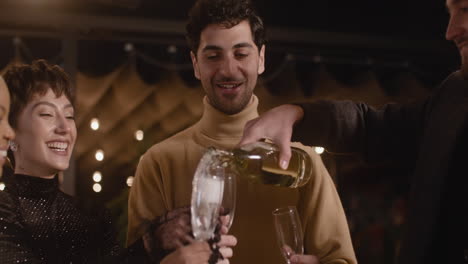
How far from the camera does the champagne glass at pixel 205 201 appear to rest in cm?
121

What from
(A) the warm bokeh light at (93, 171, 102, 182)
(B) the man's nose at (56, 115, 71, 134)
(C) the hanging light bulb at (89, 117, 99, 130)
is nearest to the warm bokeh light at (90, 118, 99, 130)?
(C) the hanging light bulb at (89, 117, 99, 130)

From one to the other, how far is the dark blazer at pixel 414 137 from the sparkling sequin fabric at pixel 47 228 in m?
0.52

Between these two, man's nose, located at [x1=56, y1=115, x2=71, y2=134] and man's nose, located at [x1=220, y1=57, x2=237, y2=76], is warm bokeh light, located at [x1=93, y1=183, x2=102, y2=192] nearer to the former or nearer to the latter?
man's nose, located at [x1=56, y1=115, x2=71, y2=134]

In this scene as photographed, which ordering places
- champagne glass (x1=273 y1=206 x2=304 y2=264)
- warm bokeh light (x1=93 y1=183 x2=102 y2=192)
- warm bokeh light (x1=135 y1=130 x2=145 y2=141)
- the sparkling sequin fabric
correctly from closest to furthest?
1. the sparkling sequin fabric
2. champagne glass (x1=273 y1=206 x2=304 y2=264)
3. warm bokeh light (x1=93 y1=183 x2=102 y2=192)
4. warm bokeh light (x1=135 y1=130 x2=145 y2=141)

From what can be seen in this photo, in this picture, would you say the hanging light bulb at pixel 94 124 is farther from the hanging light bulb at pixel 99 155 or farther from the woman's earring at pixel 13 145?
the woman's earring at pixel 13 145

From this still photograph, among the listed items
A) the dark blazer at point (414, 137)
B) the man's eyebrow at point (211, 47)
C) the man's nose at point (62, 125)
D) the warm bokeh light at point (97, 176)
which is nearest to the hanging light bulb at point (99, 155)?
the warm bokeh light at point (97, 176)

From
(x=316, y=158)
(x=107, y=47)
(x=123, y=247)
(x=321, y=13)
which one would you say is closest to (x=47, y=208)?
(x=123, y=247)

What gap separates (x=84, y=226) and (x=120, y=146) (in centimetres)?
43

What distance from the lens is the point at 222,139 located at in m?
1.48

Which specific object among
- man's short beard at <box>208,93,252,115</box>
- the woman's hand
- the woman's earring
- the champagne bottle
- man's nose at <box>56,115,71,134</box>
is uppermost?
man's short beard at <box>208,93,252,115</box>

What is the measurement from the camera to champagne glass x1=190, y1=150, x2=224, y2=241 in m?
1.21

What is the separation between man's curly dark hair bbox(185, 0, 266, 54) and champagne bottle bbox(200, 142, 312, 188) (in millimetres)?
306

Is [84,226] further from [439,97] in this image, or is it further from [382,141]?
[439,97]

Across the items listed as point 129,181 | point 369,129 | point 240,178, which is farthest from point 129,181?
point 369,129
